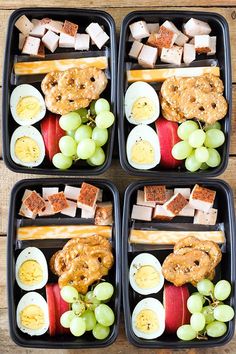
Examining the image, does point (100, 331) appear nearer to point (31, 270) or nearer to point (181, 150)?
point (31, 270)

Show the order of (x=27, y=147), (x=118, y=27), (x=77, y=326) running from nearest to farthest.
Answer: (x=77, y=326), (x=27, y=147), (x=118, y=27)

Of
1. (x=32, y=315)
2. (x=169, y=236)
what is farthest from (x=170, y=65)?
(x=32, y=315)

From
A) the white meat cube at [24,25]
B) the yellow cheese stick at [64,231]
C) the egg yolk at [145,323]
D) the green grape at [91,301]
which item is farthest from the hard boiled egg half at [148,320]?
the white meat cube at [24,25]

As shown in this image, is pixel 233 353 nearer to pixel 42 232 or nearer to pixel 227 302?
pixel 227 302

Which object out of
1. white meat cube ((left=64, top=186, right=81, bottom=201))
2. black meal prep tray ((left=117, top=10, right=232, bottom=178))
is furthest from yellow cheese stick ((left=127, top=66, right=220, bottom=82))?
white meat cube ((left=64, top=186, right=81, bottom=201))

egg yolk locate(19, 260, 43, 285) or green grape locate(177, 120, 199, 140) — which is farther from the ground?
green grape locate(177, 120, 199, 140)

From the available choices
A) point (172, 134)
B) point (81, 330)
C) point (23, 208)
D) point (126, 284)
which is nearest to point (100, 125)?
point (172, 134)

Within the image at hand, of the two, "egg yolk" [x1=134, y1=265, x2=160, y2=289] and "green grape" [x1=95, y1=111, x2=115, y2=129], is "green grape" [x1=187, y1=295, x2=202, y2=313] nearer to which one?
"egg yolk" [x1=134, y1=265, x2=160, y2=289]
